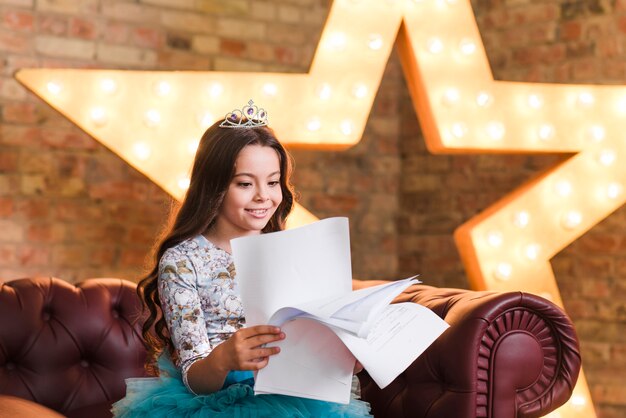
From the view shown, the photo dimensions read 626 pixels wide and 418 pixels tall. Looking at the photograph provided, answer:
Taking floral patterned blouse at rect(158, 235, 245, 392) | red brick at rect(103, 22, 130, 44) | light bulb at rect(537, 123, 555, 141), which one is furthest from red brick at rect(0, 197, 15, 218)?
light bulb at rect(537, 123, 555, 141)

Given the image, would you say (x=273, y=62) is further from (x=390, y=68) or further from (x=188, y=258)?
(x=188, y=258)

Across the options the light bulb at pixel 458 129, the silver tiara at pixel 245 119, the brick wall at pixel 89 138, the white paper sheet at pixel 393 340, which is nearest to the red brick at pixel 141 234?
the brick wall at pixel 89 138

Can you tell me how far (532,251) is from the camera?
321cm

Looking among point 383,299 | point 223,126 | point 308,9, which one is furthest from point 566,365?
point 308,9

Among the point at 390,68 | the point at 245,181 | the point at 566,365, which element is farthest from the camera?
the point at 390,68

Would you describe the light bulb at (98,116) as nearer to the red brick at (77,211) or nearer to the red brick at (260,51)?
the red brick at (77,211)

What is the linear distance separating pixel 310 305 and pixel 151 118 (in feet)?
4.85

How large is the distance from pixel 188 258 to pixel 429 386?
26.7 inches

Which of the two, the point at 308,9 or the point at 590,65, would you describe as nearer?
the point at 590,65

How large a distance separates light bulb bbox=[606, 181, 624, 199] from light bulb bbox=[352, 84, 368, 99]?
0.98 metres

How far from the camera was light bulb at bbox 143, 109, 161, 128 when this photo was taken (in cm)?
285

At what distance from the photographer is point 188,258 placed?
6.40 ft

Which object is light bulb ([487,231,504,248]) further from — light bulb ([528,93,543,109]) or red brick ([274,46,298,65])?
red brick ([274,46,298,65])

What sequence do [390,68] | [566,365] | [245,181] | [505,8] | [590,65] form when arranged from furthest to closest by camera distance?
[390,68]
[505,8]
[590,65]
[566,365]
[245,181]
